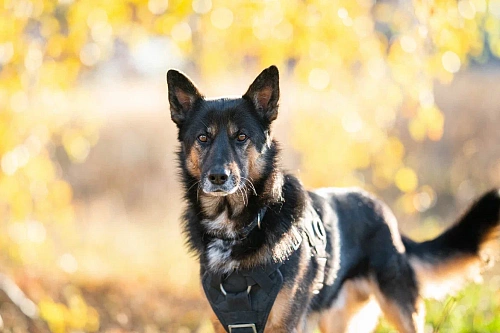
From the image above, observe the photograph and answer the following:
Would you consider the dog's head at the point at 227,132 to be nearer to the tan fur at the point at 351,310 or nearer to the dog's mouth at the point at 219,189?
the dog's mouth at the point at 219,189

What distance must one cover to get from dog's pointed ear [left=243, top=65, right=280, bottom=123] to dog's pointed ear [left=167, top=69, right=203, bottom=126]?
1.18ft

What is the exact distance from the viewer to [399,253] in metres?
4.12

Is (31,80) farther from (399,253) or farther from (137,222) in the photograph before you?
(137,222)

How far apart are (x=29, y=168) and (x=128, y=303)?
2.29m

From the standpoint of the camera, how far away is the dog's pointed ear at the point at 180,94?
374 cm

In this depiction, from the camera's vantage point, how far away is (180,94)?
150 inches

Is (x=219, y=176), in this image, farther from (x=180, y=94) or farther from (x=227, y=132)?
(x=180, y=94)

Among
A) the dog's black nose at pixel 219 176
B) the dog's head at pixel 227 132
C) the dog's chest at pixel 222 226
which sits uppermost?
the dog's head at pixel 227 132

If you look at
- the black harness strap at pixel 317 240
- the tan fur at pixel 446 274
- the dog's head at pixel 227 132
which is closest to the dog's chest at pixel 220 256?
the dog's head at pixel 227 132

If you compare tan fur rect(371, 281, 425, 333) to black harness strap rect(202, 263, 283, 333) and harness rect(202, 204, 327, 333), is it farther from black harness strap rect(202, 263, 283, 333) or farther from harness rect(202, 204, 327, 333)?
black harness strap rect(202, 263, 283, 333)

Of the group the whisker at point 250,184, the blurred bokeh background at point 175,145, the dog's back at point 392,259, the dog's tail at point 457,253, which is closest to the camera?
the whisker at point 250,184

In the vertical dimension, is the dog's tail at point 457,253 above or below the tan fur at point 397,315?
above

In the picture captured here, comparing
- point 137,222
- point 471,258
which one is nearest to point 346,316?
point 471,258

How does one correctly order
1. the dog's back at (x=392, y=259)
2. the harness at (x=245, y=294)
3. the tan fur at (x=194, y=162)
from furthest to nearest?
the dog's back at (x=392, y=259) → the tan fur at (x=194, y=162) → the harness at (x=245, y=294)
